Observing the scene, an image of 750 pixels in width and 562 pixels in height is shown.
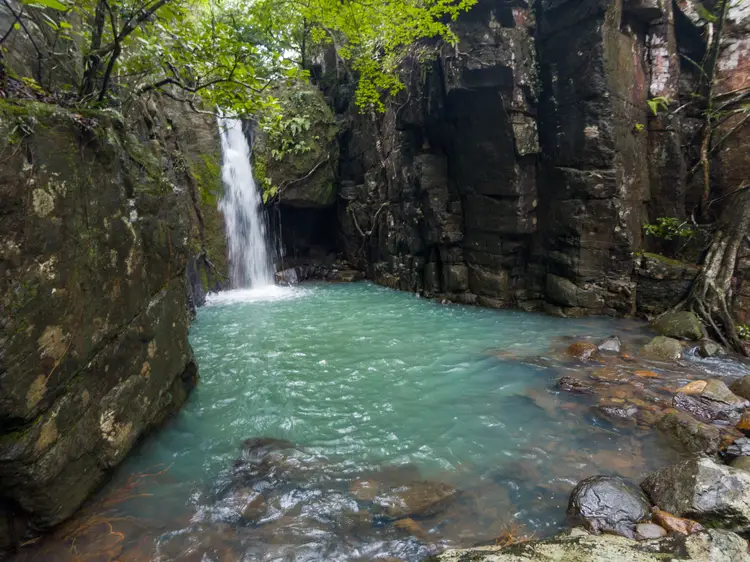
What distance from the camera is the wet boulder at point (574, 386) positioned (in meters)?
5.38

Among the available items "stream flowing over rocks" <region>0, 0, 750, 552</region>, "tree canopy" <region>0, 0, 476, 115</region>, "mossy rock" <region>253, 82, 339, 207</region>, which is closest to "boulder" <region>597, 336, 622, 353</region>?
"stream flowing over rocks" <region>0, 0, 750, 552</region>

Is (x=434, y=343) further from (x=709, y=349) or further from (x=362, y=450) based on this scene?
(x=709, y=349)

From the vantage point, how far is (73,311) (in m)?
3.17

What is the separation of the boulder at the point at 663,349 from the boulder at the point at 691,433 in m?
2.27

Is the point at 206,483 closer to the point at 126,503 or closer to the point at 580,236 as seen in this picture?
the point at 126,503

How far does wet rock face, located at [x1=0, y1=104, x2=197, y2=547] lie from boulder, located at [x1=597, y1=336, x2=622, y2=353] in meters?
6.76

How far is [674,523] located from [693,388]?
300cm

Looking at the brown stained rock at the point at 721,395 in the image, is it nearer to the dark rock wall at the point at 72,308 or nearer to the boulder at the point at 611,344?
the boulder at the point at 611,344

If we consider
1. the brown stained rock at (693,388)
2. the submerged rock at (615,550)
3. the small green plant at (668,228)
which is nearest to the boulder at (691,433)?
the brown stained rock at (693,388)

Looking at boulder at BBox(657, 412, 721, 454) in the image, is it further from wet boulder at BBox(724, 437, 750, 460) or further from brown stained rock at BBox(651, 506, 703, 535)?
brown stained rock at BBox(651, 506, 703, 535)

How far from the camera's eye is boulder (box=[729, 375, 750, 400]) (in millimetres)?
4953

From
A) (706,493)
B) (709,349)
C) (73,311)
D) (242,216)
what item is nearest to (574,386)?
(706,493)

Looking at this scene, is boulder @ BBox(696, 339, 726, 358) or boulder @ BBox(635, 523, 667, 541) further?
boulder @ BBox(696, 339, 726, 358)

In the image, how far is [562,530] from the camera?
3.04 meters
